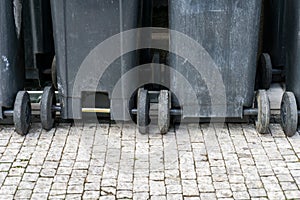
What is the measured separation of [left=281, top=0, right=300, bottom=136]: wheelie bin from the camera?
416cm

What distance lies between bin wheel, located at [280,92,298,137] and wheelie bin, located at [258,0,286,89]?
2.49ft

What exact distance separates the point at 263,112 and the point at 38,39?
6.68 ft

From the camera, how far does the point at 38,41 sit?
4867 mm

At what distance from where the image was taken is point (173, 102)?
4332mm

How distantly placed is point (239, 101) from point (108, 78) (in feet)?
3.31

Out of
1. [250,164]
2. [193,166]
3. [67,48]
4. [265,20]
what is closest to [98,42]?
[67,48]

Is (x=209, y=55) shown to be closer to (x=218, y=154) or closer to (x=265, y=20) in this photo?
(x=218, y=154)

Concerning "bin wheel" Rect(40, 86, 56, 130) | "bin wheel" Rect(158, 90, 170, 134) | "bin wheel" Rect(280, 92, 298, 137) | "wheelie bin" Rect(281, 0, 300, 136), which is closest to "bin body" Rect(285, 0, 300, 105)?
"wheelie bin" Rect(281, 0, 300, 136)

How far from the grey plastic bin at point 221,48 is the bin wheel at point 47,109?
946mm

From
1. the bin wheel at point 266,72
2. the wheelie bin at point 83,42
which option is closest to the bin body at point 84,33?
the wheelie bin at point 83,42

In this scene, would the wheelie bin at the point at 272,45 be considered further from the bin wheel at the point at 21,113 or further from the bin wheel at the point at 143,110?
the bin wheel at the point at 21,113

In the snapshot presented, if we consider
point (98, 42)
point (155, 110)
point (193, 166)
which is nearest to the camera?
point (193, 166)

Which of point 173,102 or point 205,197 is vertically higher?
point 173,102

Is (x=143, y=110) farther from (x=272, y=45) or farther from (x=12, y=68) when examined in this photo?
(x=272, y=45)
